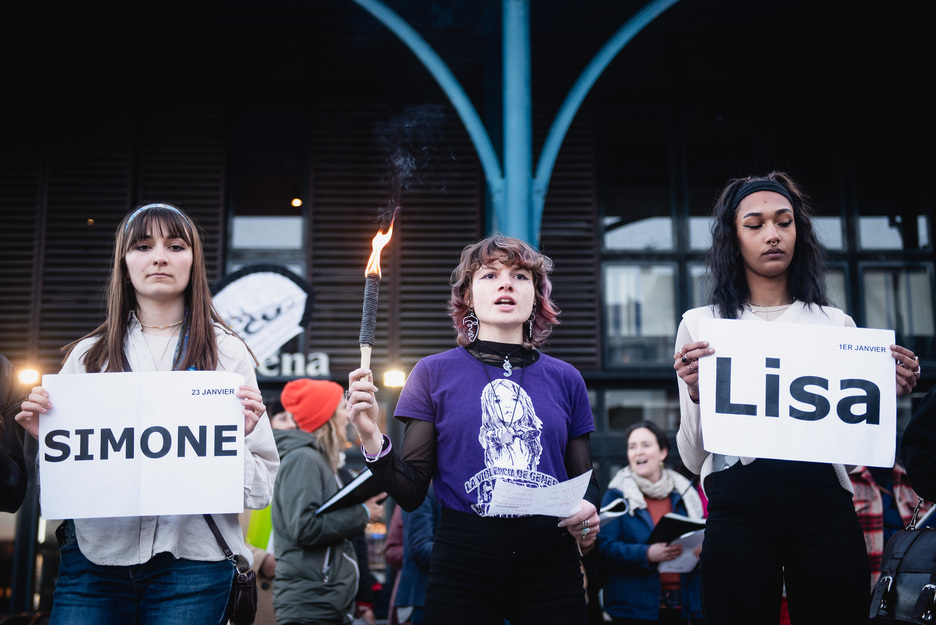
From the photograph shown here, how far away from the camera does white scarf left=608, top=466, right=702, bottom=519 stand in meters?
4.94

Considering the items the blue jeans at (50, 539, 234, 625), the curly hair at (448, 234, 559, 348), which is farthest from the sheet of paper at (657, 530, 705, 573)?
the blue jeans at (50, 539, 234, 625)

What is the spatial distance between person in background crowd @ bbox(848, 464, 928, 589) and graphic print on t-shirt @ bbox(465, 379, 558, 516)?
9.98ft

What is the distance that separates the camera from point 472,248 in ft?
9.48

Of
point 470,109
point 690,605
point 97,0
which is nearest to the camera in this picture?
point 690,605

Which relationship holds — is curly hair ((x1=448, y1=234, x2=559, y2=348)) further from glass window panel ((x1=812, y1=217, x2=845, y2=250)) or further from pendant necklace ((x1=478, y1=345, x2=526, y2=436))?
glass window panel ((x1=812, y1=217, x2=845, y2=250))

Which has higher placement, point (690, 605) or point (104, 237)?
point (104, 237)

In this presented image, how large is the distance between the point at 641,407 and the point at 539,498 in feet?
19.1

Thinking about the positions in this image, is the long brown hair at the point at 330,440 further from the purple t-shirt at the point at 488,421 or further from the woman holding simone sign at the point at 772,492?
the woman holding simone sign at the point at 772,492

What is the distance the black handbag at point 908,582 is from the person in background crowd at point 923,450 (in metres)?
0.14

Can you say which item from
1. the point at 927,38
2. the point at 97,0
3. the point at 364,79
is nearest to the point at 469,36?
the point at 364,79

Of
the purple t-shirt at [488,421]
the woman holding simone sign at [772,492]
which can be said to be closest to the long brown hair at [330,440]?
the purple t-shirt at [488,421]

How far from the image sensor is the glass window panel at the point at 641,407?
793 cm

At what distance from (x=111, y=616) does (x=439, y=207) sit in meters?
6.18

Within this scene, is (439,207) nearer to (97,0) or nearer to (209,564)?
(97,0)
